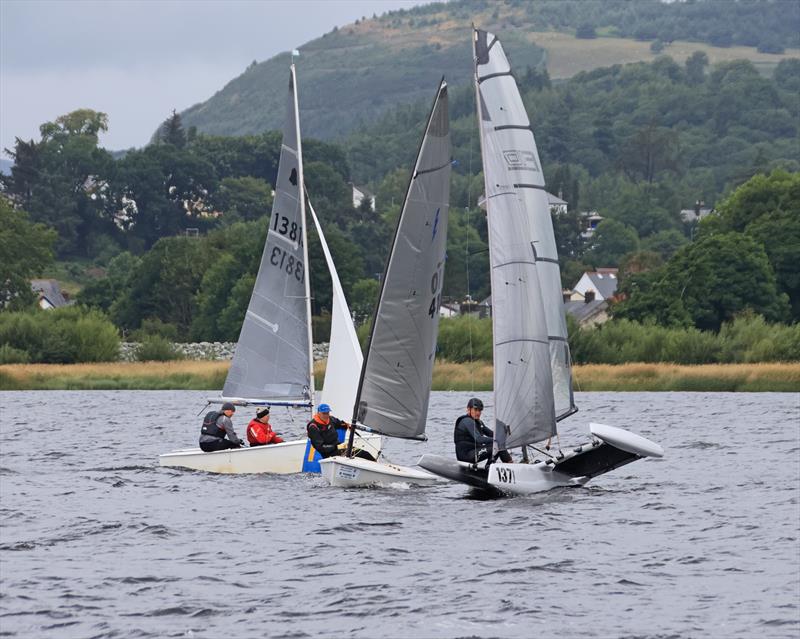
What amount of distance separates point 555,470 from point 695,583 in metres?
7.50

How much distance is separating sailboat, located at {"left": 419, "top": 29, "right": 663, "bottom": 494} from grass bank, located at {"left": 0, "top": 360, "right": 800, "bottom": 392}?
31171mm

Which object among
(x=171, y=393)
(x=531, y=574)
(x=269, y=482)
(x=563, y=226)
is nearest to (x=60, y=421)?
(x=171, y=393)

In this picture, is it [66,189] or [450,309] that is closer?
[450,309]

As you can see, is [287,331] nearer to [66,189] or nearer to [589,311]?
[589,311]

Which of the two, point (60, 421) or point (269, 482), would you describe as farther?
point (60, 421)

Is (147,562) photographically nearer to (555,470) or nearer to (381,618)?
(381,618)

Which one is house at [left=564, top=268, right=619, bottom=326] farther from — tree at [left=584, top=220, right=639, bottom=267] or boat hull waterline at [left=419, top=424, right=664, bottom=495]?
boat hull waterline at [left=419, top=424, right=664, bottom=495]

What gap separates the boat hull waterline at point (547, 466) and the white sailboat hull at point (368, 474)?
28.8 inches

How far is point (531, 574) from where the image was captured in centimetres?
2180

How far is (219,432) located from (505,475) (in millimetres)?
7829

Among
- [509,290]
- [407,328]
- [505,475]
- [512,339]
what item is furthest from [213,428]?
[509,290]

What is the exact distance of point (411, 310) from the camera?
93.6 ft

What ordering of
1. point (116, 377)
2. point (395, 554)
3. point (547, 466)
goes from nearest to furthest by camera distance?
point (395, 554)
point (547, 466)
point (116, 377)

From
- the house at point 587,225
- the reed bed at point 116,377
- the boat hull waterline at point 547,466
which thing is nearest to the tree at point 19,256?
the reed bed at point 116,377
